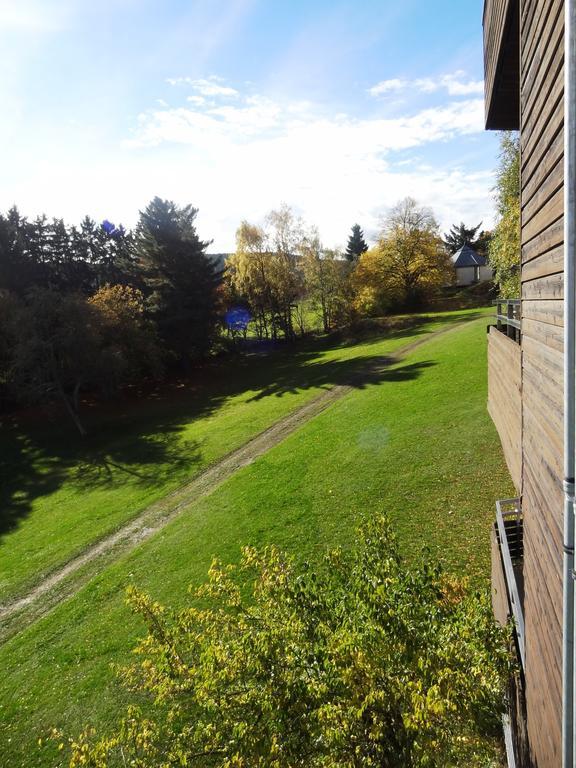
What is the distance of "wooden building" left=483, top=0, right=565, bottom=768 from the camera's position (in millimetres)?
3330

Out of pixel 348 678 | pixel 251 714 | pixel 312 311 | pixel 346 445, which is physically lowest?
pixel 346 445

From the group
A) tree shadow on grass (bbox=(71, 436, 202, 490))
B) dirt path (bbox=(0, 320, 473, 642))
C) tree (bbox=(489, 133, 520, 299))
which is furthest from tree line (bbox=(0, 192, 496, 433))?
tree (bbox=(489, 133, 520, 299))

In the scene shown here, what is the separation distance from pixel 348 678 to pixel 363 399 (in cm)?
2119

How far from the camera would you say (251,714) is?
4629mm

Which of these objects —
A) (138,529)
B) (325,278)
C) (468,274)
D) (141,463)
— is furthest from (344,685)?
(468,274)

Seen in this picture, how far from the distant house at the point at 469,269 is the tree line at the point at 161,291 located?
1502 cm

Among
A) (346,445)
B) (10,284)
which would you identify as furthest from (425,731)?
(10,284)

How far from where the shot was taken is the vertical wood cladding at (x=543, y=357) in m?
3.33

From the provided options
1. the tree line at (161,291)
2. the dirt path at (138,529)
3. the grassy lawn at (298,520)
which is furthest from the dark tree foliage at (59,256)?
the grassy lawn at (298,520)

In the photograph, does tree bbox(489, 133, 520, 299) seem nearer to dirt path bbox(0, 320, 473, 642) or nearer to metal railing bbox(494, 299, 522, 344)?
dirt path bbox(0, 320, 473, 642)

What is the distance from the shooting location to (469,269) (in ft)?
212

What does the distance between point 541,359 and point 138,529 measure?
16301 mm

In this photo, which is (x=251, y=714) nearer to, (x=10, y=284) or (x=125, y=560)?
(x=125, y=560)

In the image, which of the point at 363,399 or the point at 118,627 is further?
the point at 363,399
